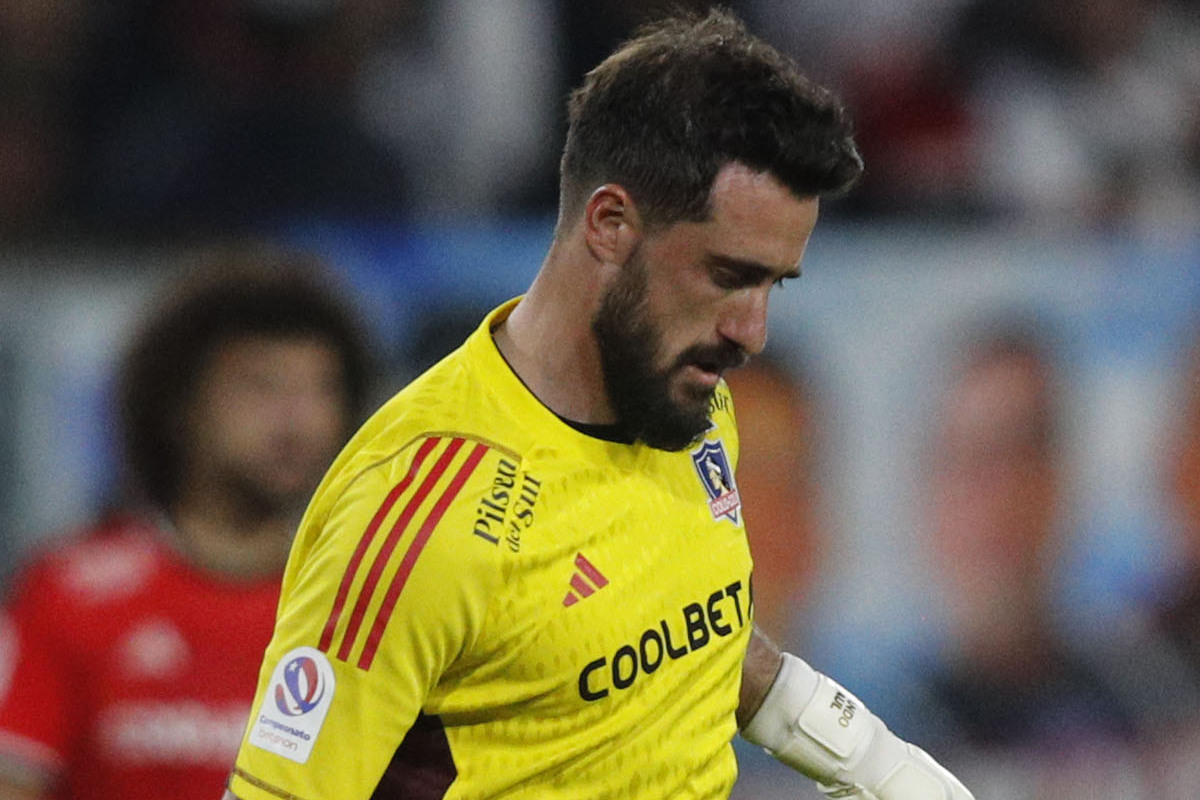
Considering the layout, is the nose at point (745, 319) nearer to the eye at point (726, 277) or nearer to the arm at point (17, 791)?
the eye at point (726, 277)

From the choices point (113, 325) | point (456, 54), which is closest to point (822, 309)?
point (456, 54)

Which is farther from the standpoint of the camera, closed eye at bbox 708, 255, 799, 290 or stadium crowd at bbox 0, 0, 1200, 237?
stadium crowd at bbox 0, 0, 1200, 237

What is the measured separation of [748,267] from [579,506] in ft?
1.15

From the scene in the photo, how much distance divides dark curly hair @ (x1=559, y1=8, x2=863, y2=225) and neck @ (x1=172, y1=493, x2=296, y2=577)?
114 cm

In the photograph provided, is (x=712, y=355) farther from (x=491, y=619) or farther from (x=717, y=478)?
(x=491, y=619)

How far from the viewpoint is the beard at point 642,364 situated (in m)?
2.48

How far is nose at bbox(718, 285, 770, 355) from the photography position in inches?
96.7

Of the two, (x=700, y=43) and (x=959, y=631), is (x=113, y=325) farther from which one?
(x=700, y=43)

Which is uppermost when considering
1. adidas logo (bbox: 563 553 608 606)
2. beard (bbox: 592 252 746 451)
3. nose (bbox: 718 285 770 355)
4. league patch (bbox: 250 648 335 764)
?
nose (bbox: 718 285 770 355)

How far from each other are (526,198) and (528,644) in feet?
9.65

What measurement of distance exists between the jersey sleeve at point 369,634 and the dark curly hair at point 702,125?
44 cm

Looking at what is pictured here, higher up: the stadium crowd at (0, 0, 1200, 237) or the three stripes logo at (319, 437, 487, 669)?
the stadium crowd at (0, 0, 1200, 237)

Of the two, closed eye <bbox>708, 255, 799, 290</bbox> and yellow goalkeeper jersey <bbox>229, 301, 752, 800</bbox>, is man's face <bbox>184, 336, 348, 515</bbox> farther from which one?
closed eye <bbox>708, 255, 799, 290</bbox>

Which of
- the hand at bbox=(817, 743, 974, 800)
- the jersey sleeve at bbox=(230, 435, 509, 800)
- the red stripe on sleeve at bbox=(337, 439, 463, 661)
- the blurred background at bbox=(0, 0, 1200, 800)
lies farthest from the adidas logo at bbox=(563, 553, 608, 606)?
the blurred background at bbox=(0, 0, 1200, 800)
